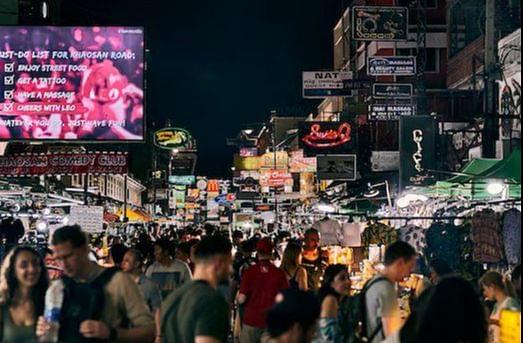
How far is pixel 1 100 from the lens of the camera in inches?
946

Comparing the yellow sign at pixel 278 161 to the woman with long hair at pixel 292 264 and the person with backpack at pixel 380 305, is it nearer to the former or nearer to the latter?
the woman with long hair at pixel 292 264

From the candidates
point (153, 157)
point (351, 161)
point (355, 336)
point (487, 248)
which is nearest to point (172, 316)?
point (355, 336)

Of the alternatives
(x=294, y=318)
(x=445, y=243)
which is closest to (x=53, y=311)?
(x=294, y=318)

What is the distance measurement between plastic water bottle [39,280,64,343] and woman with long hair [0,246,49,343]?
28.6 inches

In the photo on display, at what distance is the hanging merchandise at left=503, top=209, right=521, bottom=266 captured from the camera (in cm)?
1375

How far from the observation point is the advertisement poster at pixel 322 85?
34.9 metres

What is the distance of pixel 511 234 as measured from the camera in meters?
13.9

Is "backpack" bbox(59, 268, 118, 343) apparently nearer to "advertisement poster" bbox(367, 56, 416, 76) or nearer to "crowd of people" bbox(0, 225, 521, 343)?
"crowd of people" bbox(0, 225, 521, 343)

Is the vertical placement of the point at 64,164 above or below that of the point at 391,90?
below

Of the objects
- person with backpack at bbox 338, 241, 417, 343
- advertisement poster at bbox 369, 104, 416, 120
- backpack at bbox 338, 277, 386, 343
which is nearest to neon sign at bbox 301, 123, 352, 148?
advertisement poster at bbox 369, 104, 416, 120

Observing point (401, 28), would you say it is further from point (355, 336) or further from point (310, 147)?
point (355, 336)

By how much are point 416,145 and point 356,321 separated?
18.4m

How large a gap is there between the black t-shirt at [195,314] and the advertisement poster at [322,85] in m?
27.4

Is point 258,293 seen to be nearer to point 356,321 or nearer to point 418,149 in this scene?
point 356,321
